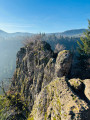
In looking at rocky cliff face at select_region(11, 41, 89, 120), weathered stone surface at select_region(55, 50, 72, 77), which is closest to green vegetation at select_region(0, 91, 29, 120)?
rocky cliff face at select_region(11, 41, 89, 120)

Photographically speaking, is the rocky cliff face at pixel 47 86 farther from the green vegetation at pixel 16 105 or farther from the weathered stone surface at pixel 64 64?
the green vegetation at pixel 16 105

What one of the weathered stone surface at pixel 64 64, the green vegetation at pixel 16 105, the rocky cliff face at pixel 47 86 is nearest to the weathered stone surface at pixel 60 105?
the rocky cliff face at pixel 47 86

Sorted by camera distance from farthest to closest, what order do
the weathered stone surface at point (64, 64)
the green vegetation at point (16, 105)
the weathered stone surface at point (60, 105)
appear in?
the green vegetation at point (16, 105)
the weathered stone surface at point (64, 64)
the weathered stone surface at point (60, 105)

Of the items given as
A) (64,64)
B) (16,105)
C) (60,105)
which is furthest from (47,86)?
(16,105)

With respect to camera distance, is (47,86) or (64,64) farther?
(64,64)

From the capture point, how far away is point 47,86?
6535mm

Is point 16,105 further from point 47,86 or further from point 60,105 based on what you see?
point 60,105

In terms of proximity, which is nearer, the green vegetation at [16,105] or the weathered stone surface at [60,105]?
the weathered stone surface at [60,105]

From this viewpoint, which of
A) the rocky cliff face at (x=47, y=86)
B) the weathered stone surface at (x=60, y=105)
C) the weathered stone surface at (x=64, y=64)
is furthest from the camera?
the weathered stone surface at (x=64, y=64)

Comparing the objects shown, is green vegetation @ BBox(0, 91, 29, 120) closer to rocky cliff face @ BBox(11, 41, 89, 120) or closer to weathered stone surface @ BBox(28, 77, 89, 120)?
rocky cliff face @ BBox(11, 41, 89, 120)

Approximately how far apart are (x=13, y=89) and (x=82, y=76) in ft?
50.9

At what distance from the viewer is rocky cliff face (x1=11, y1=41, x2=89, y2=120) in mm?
4098

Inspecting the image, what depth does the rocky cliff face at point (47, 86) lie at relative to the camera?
4098 millimetres

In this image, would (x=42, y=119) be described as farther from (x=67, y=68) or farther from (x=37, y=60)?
(x=37, y=60)
